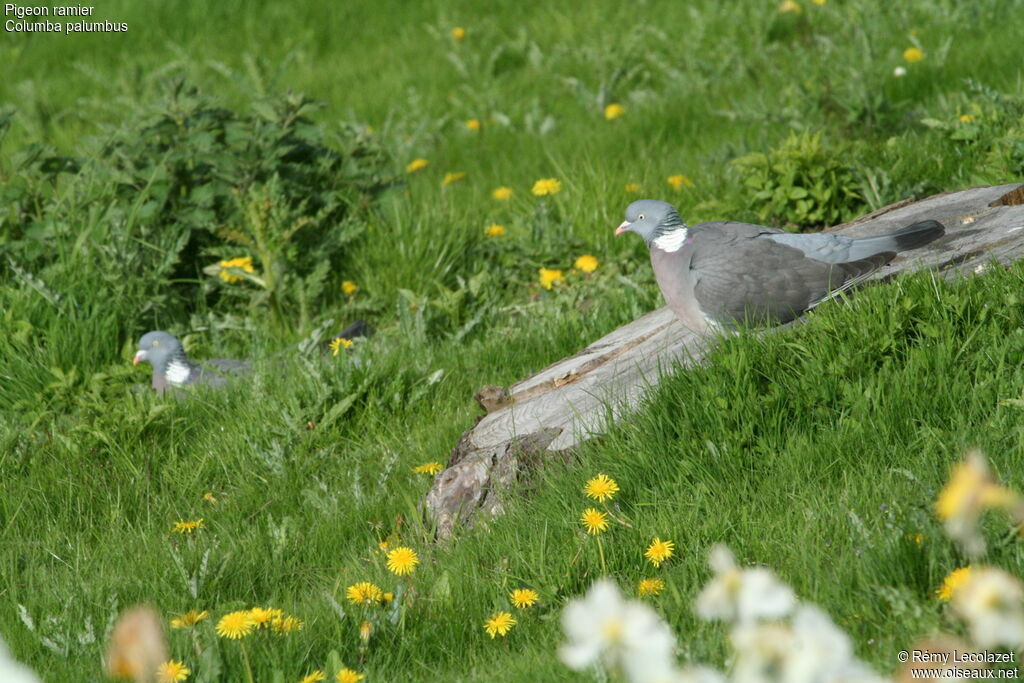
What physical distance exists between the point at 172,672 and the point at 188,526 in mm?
1093

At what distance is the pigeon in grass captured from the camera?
3.79 metres

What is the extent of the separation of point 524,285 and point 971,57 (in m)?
3.38

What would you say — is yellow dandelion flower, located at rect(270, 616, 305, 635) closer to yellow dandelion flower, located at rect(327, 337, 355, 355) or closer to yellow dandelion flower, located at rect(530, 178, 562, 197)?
yellow dandelion flower, located at rect(327, 337, 355, 355)

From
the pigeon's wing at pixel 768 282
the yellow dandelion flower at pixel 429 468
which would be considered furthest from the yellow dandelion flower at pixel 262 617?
the pigeon's wing at pixel 768 282

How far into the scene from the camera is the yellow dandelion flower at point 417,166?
23.5 ft

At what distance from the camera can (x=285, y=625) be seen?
2.84 meters

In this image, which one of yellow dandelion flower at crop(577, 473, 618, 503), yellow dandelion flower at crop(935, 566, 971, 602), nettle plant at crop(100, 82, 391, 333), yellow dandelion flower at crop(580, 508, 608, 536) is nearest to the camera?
yellow dandelion flower at crop(935, 566, 971, 602)

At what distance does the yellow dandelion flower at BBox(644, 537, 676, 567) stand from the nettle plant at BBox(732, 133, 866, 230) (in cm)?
268

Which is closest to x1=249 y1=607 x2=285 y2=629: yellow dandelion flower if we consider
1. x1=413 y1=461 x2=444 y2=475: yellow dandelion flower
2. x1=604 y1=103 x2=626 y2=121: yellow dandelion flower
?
x1=413 y1=461 x2=444 y2=475: yellow dandelion flower

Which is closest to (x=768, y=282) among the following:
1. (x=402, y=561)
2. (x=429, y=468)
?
(x=429, y=468)

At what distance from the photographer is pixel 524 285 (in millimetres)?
5836

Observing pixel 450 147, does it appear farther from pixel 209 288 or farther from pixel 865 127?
pixel 865 127

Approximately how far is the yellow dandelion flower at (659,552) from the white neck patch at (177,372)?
2814 mm

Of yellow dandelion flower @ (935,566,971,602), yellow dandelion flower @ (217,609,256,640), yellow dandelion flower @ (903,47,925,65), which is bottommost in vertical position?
yellow dandelion flower @ (217,609,256,640)
